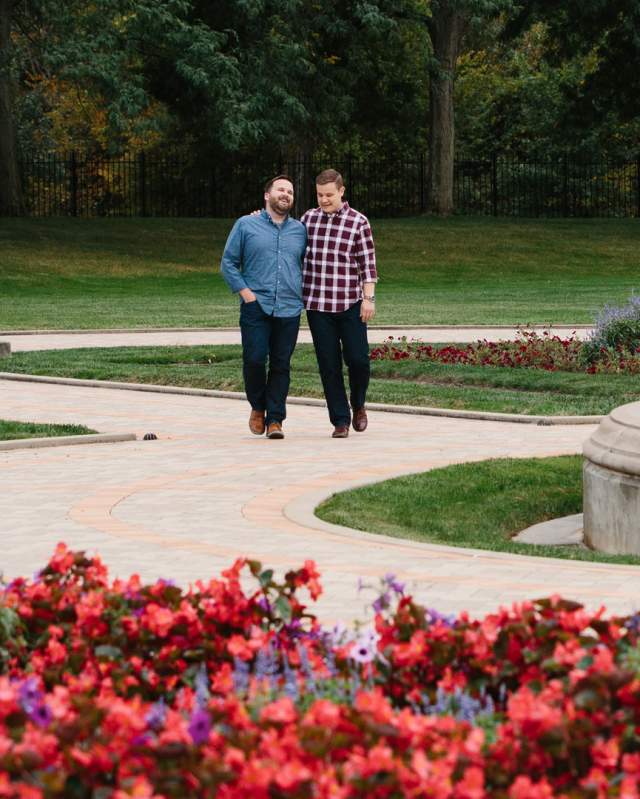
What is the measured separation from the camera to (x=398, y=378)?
16.5 m

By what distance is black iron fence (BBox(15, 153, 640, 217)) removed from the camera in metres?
52.7

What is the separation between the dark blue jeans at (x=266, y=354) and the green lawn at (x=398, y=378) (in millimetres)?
2501

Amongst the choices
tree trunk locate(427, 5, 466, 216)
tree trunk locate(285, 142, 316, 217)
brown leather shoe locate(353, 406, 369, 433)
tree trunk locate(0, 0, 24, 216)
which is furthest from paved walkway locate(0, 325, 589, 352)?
tree trunk locate(427, 5, 466, 216)

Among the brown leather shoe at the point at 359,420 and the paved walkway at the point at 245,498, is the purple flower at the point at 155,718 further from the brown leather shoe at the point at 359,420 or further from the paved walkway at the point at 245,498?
the brown leather shoe at the point at 359,420

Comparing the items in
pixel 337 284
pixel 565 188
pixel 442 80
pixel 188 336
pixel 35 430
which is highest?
pixel 442 80

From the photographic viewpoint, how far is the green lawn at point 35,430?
1176 centimetres

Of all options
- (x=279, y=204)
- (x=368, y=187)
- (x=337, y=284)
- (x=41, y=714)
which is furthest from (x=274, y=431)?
(x=368, y=187)

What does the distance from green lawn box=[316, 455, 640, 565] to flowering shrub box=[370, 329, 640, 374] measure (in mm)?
6432

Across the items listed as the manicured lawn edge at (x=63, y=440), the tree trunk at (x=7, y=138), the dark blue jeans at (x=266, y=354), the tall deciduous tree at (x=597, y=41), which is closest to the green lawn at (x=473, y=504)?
the dark blue jeans at (x=266, y=354)

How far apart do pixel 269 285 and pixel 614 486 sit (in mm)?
4176

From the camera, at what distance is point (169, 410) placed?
1402cm

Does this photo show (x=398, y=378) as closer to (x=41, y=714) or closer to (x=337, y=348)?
(x=337, y=348)

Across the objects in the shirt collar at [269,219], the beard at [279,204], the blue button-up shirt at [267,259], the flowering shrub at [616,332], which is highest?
the beard at [279,204]

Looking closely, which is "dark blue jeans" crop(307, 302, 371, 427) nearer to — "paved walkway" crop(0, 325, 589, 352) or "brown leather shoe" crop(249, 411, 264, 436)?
"brown leather shoe" crop(249, 411, 264, 436)
